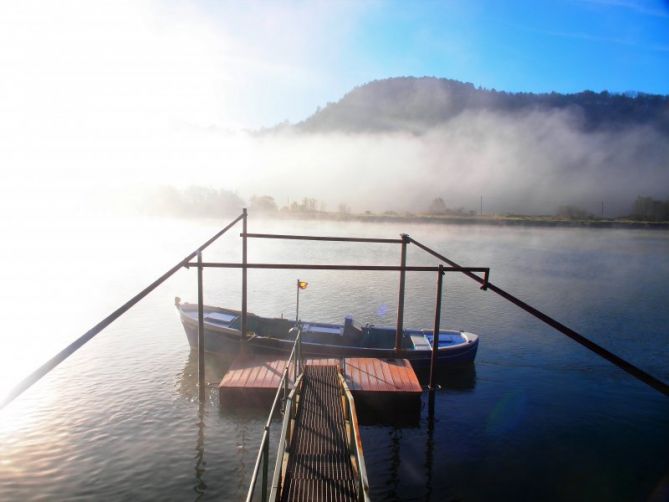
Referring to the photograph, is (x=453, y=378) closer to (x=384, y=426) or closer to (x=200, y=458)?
(x=384, y=426)

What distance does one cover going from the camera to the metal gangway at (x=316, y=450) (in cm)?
832

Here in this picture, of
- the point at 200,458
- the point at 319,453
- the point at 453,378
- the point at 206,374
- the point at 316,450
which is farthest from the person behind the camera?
the point at 453,378

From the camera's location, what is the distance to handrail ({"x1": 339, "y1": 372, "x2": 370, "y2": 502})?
24.2 feet

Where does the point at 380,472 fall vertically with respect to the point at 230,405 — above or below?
below

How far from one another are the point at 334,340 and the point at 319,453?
424 inches

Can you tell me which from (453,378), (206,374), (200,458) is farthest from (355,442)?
(206,374)

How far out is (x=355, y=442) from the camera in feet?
30.3

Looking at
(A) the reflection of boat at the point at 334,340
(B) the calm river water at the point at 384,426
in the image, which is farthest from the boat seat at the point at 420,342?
(B) the calm river water at the point at 384,426

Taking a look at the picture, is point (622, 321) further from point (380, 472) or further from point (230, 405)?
point (230, 405)

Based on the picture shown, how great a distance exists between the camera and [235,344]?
20.4 meters

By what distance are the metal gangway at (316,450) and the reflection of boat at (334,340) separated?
13.9 ft

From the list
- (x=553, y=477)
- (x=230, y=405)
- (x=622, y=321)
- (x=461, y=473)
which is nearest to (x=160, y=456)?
(x=230, y=405)

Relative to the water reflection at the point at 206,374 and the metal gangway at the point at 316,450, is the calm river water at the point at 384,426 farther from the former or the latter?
the metal gangway at the point at 316,450

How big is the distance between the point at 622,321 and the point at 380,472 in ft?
101
